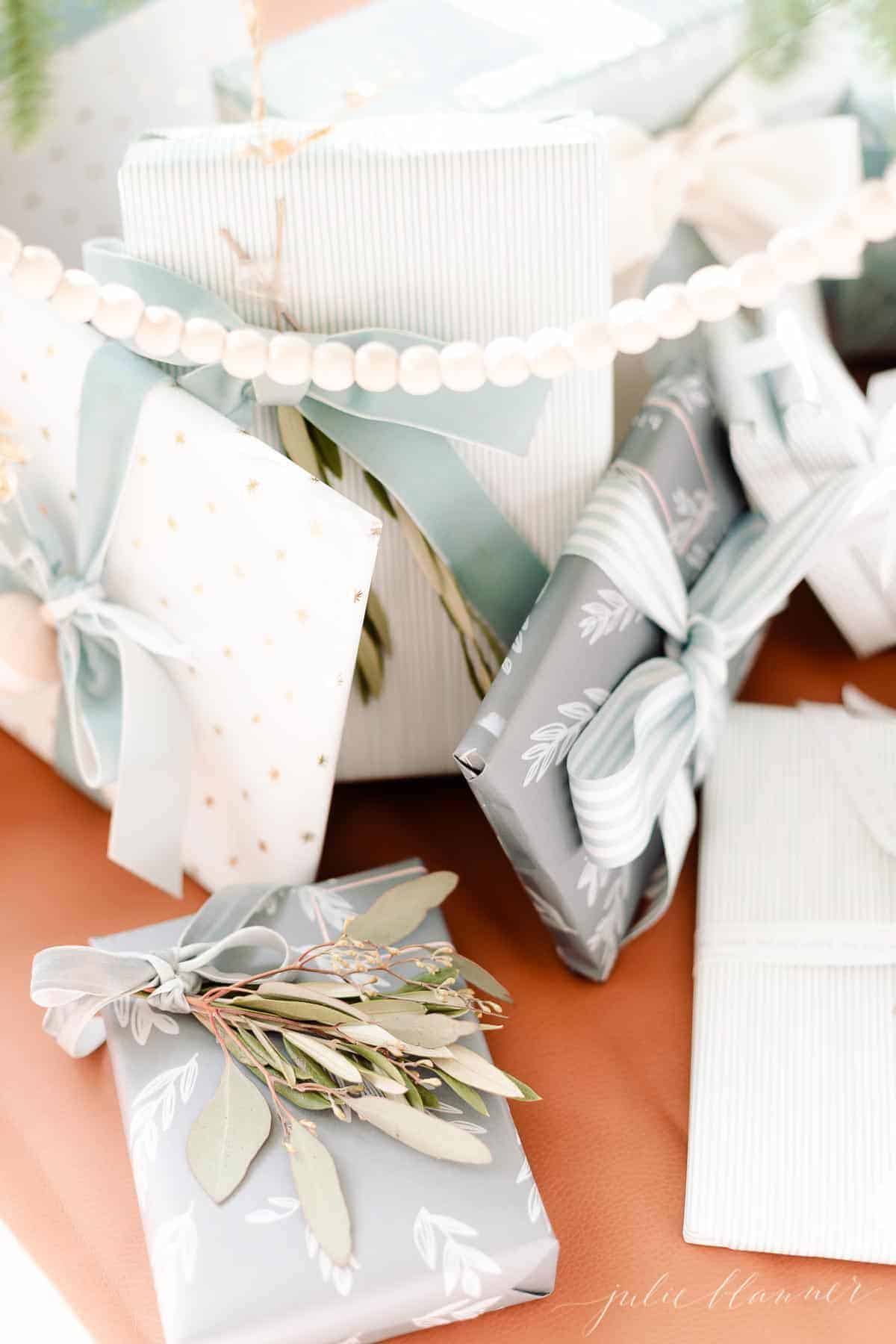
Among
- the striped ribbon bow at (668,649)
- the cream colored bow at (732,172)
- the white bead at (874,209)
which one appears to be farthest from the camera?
the cream colored bow at (732,172)

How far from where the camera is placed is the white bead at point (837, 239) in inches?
17.9

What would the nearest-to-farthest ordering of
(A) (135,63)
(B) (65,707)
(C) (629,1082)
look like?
(C) (629,1082) < (B) (65,707) < (A) (135,63)

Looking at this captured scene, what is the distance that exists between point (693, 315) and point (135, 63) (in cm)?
50

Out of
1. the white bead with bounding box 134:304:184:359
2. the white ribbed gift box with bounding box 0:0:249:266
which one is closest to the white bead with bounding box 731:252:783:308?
the white bead with bounding box 134:304:184:359

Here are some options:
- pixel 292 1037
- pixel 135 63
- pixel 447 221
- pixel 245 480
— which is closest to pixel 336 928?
pixel 292 1037

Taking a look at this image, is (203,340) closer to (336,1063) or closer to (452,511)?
(452,511)

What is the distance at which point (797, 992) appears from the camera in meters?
0.58

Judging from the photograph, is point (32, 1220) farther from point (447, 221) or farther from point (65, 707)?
point (447, 221)

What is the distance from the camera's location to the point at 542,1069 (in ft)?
1.94

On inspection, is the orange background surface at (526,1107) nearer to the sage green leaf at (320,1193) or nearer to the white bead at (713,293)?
the sage green leaf at (320,1193)


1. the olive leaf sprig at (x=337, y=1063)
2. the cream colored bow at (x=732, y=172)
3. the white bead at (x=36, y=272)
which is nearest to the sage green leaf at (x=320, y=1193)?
the olive leaf sprig at (x=337, y=1063)

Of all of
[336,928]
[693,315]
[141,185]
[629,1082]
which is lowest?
[629,1082]

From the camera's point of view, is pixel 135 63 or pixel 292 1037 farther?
pixel 135 63
